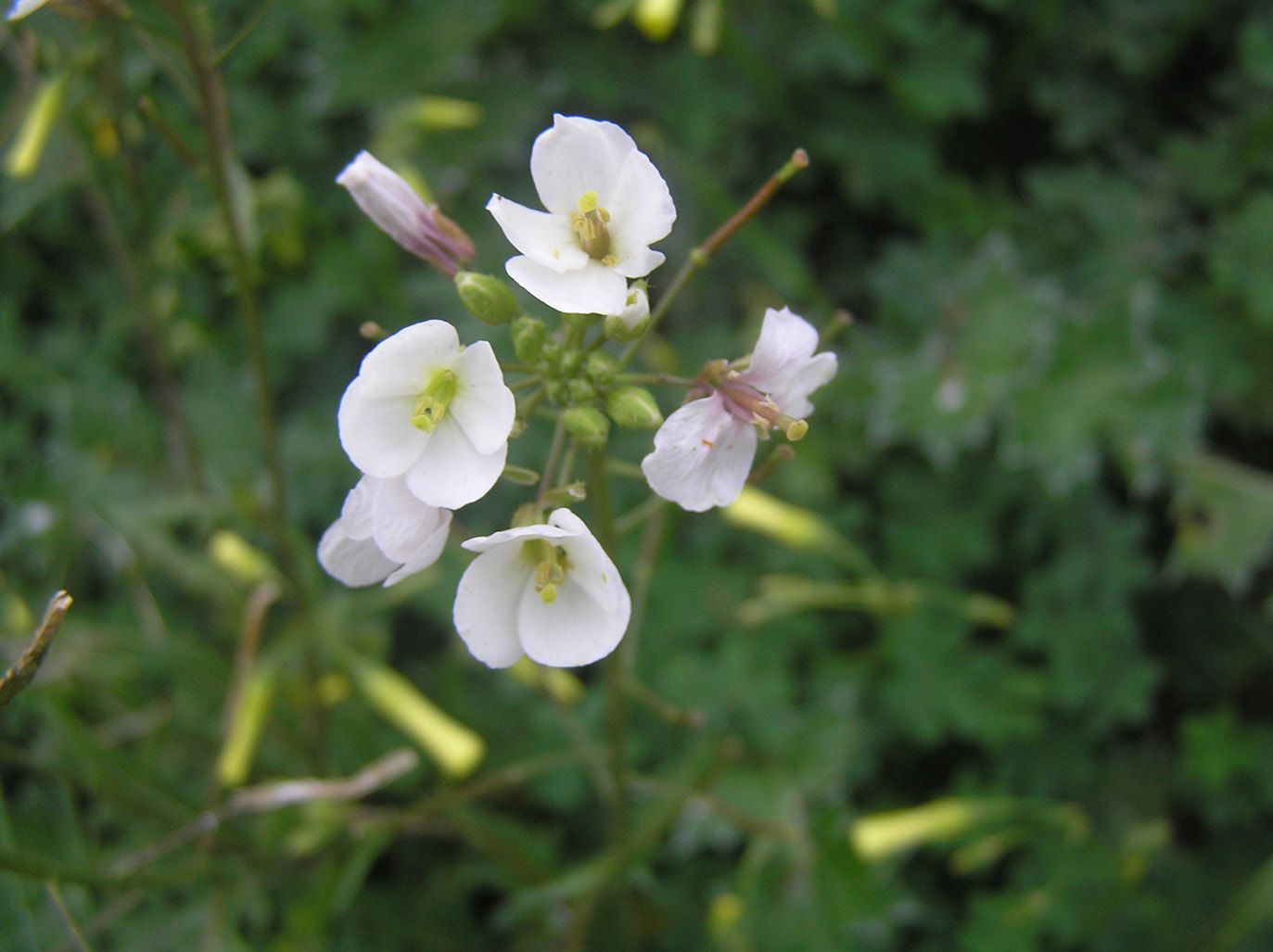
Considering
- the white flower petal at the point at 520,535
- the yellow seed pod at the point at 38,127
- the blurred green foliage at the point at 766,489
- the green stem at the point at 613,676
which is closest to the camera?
the white flower petal at the point at 520,535

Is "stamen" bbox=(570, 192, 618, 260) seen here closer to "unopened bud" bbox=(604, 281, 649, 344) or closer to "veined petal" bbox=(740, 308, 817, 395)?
"unopened bud" bbox=(604, 281, 649, 344)

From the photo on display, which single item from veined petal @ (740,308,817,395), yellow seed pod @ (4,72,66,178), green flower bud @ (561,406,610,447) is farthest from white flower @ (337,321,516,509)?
yellow seed pod @ (4,72,66,178)

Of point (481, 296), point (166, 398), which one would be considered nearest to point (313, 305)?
point (166, 398)

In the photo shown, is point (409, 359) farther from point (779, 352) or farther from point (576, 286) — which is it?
point (779, 352)

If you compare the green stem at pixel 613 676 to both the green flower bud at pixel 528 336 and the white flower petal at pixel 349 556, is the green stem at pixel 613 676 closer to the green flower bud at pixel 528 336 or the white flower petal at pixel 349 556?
the green flower bud at pixel 528 336

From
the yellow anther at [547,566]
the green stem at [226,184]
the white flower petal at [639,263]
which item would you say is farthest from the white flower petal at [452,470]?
the green stem at [226,184]

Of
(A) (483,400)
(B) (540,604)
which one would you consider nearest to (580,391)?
(A) (483,400)
